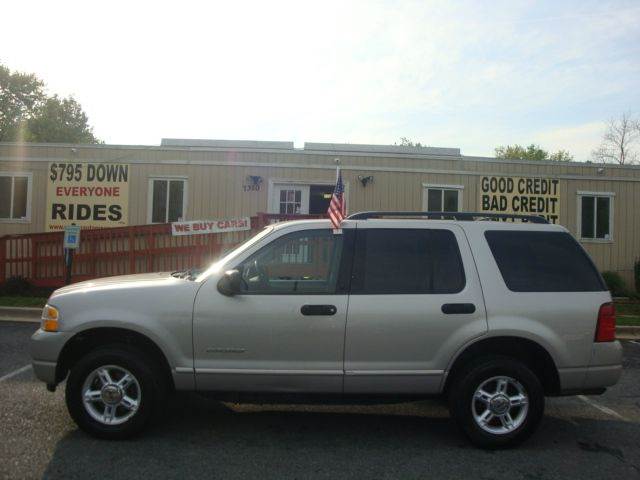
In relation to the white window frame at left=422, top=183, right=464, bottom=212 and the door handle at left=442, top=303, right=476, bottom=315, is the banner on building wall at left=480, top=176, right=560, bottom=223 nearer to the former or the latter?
the white window frame at left=422, top=183, right=464, bottom=212

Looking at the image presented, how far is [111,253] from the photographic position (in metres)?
12.6

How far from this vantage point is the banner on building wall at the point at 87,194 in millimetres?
13961

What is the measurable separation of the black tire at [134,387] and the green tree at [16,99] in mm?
56926

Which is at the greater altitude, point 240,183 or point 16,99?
point 16,99

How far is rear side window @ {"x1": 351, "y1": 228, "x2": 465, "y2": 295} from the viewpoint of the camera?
4453 mm

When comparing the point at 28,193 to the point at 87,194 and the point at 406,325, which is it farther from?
the point at 406,325

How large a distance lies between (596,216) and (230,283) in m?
12.8

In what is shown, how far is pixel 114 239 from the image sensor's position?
1281 centimetres

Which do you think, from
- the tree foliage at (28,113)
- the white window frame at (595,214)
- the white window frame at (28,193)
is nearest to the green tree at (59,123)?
the tree foliage at (28,113)

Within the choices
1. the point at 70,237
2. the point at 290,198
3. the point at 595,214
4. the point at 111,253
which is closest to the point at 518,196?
the point at 595,214

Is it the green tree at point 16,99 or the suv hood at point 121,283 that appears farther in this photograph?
the green tree at point 16,99

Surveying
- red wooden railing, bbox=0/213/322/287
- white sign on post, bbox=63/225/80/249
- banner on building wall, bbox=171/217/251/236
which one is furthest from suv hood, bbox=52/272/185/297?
red wooden railing, bbox=0/213/322/287

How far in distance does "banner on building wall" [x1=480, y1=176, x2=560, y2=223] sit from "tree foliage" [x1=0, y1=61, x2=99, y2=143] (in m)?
48.9

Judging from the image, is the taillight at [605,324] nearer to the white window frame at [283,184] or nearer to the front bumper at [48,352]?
the front bumper at [48,352]
